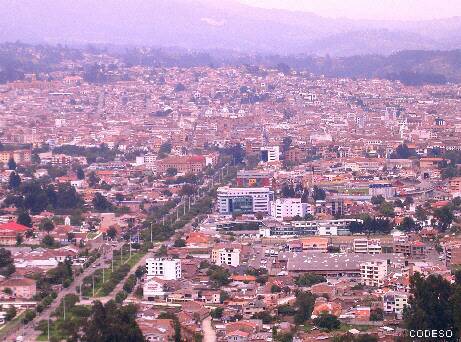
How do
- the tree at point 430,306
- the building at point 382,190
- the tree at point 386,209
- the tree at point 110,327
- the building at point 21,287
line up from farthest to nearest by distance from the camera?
the building at point 382,190 < the tree at point 386,209 < the building at point 21,287 < the tree at point 430,306 < the tree at point 110,327

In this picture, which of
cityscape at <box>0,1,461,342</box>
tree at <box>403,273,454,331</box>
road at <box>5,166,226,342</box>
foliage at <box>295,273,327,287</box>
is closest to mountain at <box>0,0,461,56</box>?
cityscape at <box>0,1,461,342</box>

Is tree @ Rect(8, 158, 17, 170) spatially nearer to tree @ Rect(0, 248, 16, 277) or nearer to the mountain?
tree @ Rect(0, 248, 16, 277)

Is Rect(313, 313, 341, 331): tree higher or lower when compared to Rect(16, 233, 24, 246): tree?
higher

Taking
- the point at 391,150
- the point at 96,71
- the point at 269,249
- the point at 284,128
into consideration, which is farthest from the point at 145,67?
the point at 269,249

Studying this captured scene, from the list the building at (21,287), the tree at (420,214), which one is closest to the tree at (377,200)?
the tree at (420,214)

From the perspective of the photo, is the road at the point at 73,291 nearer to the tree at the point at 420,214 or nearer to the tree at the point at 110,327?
the tree at the point at 110,327

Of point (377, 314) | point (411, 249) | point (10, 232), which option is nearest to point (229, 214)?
point (10, 232)

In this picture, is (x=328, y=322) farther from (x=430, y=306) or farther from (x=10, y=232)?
(x=10, y=232)
